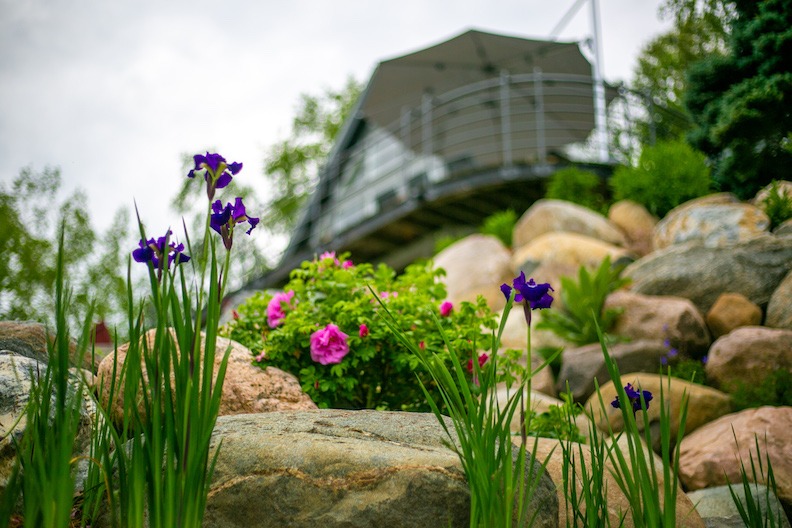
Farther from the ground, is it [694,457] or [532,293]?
[532,293]

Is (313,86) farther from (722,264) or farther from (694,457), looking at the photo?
(694,457)

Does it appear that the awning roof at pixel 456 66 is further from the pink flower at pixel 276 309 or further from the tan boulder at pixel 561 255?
the pink flower at pixel 276 309

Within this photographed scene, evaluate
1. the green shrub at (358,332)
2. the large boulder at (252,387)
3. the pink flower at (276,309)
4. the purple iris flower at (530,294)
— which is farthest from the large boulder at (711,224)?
the purple iris flower at (530,294)

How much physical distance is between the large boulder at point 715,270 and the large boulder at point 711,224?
247 millimetres

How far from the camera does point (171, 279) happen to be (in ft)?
6.05

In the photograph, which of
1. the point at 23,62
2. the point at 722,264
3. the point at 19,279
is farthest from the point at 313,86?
the point at 722,264

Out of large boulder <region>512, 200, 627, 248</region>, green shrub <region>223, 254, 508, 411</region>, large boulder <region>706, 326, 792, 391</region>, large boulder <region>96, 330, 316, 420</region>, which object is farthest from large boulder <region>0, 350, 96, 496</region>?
large boulder <region>512, 200, 627, 248</region>

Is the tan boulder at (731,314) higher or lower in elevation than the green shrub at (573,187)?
lower

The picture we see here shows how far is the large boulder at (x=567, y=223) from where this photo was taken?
400 inches

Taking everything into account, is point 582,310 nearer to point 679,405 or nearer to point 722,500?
point 679,405

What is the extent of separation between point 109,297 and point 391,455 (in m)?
15.7

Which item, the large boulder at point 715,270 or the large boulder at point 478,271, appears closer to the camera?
the large boulder at point 715,270

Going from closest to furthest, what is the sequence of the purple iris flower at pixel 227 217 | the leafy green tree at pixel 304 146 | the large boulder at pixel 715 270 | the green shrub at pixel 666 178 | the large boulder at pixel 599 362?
the purple iris flower at pixel 227 217, the large boulder at pixel 599 362, the large boulder at pixel 715 270, the green shrub at pixel 666 178, the leafy green tree at pixel 304 146

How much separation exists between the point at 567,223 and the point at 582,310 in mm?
2546
